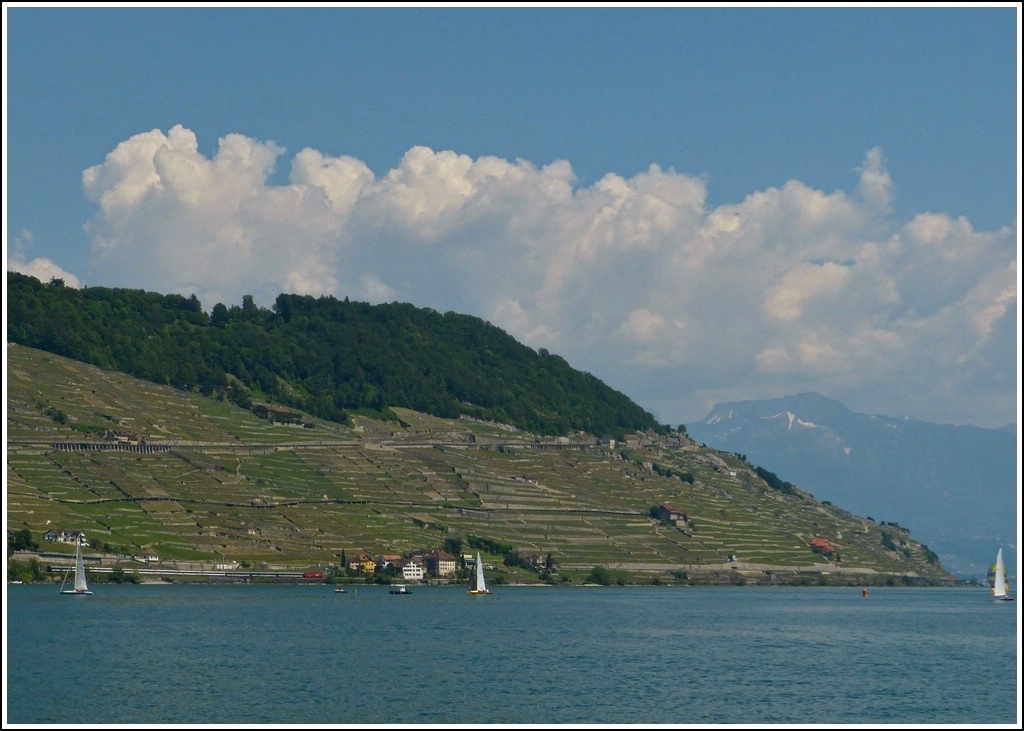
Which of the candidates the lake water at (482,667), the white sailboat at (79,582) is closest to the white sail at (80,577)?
the white sailboat at (79,582)

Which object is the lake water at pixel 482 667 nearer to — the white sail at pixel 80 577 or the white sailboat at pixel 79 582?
the white sailboat at pixel 79 582

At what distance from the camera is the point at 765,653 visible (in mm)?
112562

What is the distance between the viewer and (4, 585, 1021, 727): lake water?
245 ft

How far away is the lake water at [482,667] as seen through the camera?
74.8m

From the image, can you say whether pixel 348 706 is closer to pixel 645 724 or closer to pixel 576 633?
pixel 645 724

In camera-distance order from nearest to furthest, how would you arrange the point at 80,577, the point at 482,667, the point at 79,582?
the point at 482,667 < the point at 79,582 < the point at 80,577

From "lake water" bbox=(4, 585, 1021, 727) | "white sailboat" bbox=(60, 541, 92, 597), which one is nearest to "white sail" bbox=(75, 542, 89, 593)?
"white sailboat" bbox=(60, 541, 92, 597)

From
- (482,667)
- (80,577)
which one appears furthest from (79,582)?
(482,667)

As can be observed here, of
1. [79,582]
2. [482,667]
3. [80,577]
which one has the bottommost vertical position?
[79,582]

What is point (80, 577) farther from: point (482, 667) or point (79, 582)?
point (482, 667)

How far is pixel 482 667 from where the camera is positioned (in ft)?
316

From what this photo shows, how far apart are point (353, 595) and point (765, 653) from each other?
96.6 metres

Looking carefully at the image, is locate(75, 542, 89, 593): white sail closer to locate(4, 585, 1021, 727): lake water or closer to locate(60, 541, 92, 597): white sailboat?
locate(60, 541, 92, 597): white sailboat

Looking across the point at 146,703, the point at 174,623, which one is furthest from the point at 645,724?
the point at 174,623
